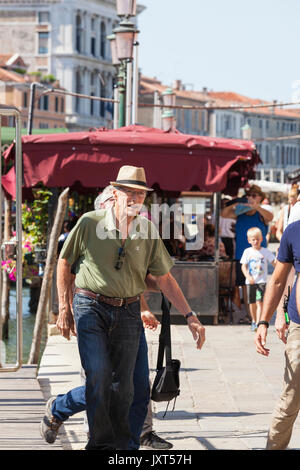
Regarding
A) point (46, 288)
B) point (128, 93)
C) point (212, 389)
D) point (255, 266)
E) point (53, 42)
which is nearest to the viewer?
point (212, 389)

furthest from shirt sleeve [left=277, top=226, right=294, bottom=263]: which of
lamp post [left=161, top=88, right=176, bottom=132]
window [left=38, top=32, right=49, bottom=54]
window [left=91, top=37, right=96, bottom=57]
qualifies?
window [left=91, top=37, right=96, bottom=57]

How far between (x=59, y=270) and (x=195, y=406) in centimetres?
266

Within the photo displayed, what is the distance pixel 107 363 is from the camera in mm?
5895

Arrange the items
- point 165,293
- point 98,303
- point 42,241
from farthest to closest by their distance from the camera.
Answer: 1. point 42,241
2. point 165,293
3. point 98,303

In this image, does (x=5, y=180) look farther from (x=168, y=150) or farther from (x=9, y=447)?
(x=9, y=447)

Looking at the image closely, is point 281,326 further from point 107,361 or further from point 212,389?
point 212,389

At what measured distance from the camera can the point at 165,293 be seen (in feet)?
20.9

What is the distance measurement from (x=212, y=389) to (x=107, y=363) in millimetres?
3389

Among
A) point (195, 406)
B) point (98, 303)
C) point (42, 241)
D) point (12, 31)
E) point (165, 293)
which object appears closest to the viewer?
point (98, 303)

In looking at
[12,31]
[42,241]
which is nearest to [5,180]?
[42,241]

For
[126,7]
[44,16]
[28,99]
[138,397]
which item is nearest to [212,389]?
[138,397]

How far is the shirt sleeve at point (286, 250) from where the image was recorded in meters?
5.78

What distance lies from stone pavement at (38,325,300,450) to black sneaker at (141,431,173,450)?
7.7 inches

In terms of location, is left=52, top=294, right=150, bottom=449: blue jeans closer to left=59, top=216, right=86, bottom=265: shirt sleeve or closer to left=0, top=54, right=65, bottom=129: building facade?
left=59, top=216, right=86, bottom=265: shirt sleeve
